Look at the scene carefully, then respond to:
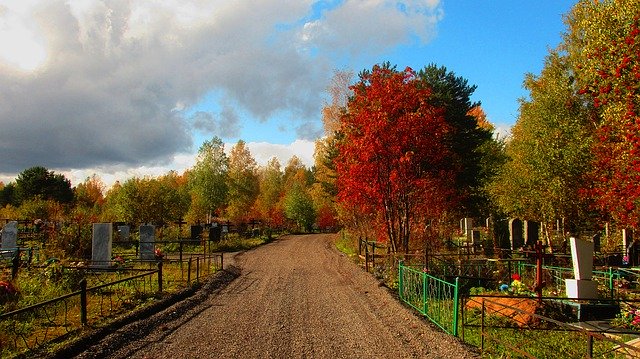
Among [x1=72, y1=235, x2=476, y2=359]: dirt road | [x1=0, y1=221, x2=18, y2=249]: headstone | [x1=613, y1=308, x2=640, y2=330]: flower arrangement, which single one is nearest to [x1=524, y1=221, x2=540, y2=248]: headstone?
[x1=72, y1=235, x2=476, y2=359]: dirt road

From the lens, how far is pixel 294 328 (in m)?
10.9

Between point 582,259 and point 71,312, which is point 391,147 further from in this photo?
point 71,312

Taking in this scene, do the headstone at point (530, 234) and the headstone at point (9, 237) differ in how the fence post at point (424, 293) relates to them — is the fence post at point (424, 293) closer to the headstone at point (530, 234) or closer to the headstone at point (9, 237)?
the headstone at point (530, 234)

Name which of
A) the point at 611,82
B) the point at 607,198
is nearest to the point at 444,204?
the point at 607,198

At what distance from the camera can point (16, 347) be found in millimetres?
8609

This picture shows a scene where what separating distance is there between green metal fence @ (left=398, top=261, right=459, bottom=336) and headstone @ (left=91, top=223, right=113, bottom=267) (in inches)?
484

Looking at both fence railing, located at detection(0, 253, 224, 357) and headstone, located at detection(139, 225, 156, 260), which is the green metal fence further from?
headstone, located at detection(139, 225, 156, 260)

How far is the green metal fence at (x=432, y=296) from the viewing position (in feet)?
34.5

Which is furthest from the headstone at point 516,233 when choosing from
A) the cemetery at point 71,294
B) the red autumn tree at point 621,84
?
the cemetery at point 71,294

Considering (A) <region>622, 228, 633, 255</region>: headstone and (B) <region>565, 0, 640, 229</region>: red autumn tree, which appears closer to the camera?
(B) <region>565, 0, 640, 229</region>: red autumn tree

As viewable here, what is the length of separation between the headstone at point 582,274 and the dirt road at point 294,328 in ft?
14.4

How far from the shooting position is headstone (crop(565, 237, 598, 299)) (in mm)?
12289

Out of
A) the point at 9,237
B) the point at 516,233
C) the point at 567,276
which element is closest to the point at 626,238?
the point at 516,233

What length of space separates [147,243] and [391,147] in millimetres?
13036
